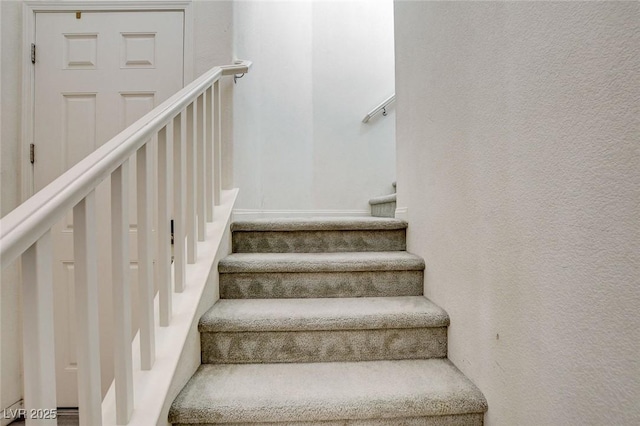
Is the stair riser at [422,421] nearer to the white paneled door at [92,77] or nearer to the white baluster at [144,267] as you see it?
the white baluster at [144,267]

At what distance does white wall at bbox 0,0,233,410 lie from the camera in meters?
1.80

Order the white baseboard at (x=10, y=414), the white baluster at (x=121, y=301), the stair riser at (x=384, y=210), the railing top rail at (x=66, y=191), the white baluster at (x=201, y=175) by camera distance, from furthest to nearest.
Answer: the stair riser at (x=384, y=210)
the white baseboard at (x=10, y=414)
the white baluster at (x=201, y=175)
the white baluster at (x=121, y=301)
the railing top rail at (x=66, y=191)

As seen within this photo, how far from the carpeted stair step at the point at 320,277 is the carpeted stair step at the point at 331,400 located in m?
0.41

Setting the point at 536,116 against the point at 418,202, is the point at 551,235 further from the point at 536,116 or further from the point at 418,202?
the point at 418,202

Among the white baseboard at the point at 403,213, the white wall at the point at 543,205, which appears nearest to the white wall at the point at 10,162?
the white baseboard at the point at 403,213

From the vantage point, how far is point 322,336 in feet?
4.04

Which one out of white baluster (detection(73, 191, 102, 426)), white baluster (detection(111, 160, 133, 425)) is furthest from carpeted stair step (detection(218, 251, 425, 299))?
white baluster (detection(73, 191, 102, 426))

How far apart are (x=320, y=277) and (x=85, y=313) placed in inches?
36.7

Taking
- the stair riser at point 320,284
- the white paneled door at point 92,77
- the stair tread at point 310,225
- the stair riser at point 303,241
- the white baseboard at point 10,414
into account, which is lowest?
the white baseboard at point 10,414

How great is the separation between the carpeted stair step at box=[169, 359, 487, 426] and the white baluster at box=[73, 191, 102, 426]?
0.93ft

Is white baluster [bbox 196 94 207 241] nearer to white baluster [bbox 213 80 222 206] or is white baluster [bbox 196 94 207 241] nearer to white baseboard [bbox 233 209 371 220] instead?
white baluster [bbox 213 80 222 206]

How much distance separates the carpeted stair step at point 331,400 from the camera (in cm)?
95

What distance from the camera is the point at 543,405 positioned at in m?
0.76

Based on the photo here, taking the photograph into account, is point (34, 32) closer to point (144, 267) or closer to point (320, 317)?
point (144, 267)
